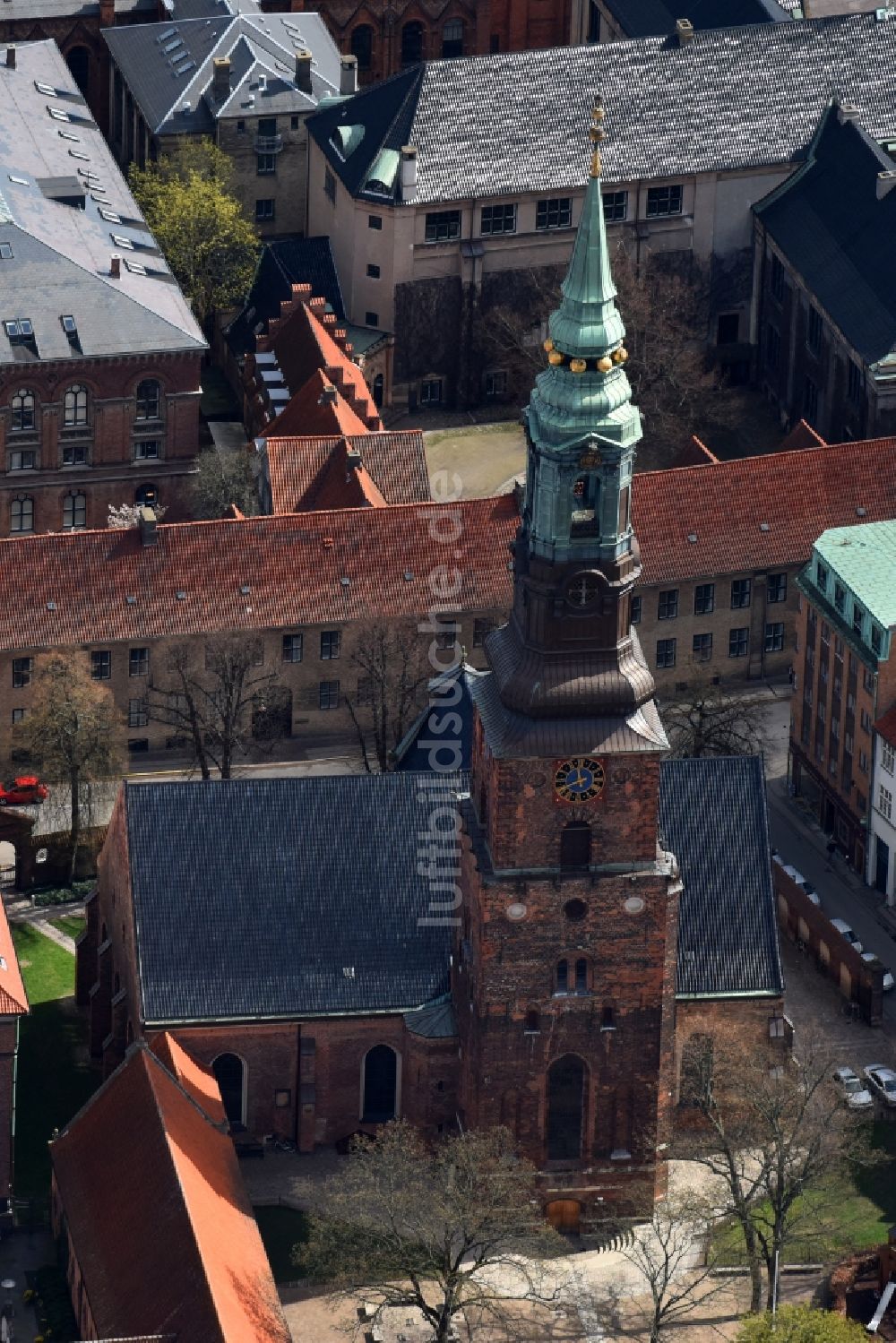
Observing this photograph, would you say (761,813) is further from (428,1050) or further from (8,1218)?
(8,1218)

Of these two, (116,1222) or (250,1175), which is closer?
(116,1222)

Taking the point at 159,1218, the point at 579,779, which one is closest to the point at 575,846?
the point at 579,779

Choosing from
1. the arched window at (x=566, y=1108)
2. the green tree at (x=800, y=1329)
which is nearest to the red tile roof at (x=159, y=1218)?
the arched window at (x=566, y=1108)

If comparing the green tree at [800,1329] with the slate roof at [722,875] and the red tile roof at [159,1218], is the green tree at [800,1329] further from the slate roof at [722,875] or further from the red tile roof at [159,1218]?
the slate roof at [722,875]

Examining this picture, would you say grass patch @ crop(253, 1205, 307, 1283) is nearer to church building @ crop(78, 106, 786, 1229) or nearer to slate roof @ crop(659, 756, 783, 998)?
church building @ crop(78, 106, 786, 1229)

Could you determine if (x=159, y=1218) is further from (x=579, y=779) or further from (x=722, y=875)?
(x=722, y=875)

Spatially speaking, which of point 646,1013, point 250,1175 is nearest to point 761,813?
point 646,1013
